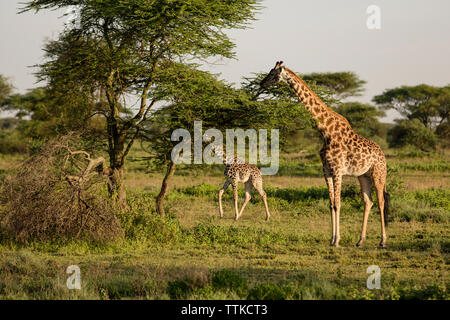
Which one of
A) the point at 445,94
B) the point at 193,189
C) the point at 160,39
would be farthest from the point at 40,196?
the point at 445,94

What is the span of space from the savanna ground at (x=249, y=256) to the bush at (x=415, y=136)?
19666 mm

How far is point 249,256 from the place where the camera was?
879 cm

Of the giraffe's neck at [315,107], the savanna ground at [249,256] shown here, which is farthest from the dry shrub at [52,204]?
the giraffe's neck at [315,107]

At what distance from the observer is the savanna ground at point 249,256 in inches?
245

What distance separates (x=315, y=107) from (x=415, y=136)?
26.5 metres

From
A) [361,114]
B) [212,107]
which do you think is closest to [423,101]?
[361,114]

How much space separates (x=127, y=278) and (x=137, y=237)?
2.87m

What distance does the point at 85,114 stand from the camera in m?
12.4

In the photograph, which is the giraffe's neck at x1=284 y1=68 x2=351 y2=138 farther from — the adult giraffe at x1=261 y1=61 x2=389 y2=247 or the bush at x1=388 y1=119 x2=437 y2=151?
the bush at x1=388 y1=119 x2=437 y2=151

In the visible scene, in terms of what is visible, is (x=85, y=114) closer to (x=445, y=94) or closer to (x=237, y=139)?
(x=237, y=139)

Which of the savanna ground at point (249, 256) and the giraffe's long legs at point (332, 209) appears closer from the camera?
the savanna ground at point (249, 256)

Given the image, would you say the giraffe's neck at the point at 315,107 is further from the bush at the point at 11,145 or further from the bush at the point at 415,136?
the bush at the point at 11,145

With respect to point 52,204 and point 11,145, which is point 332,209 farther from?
point 11,145

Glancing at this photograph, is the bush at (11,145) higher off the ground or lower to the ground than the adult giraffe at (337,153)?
lower
